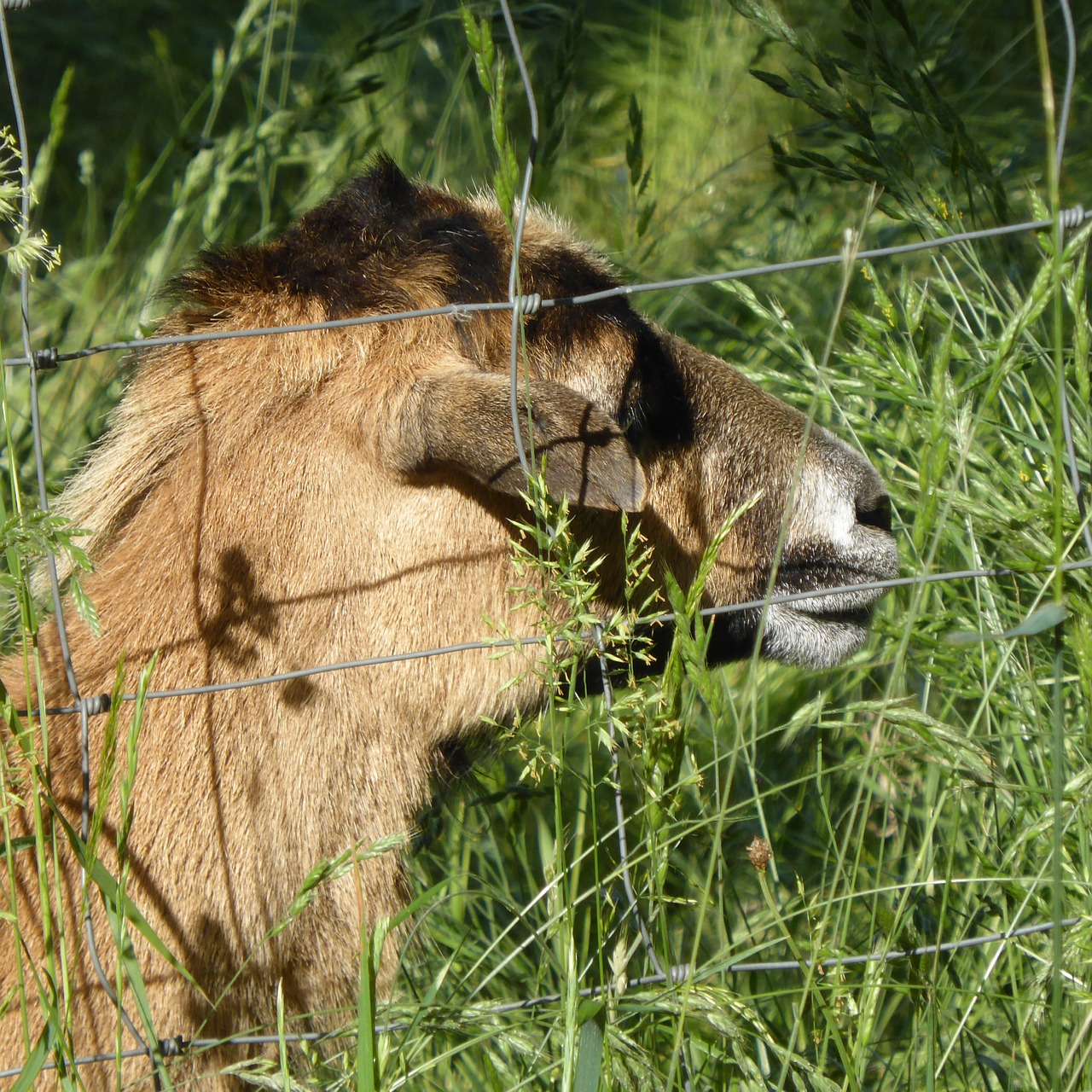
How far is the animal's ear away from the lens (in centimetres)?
198

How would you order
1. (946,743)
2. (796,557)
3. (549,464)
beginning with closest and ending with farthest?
(946,743)
(549,464)
(796,557)

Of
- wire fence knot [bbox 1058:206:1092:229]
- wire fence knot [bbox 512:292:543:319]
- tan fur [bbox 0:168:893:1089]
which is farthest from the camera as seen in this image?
tan fur [bbox 0:168:893:1089]

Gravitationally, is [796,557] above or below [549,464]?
below

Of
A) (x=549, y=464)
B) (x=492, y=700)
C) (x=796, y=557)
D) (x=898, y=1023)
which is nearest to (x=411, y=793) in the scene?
(x=492, y=700)

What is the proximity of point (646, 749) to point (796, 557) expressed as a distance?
1.08m

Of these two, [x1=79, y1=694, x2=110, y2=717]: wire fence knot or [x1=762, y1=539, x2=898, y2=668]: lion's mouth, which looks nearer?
[x1=79, y1=694, x2=110, y2=717]: wire fence knot

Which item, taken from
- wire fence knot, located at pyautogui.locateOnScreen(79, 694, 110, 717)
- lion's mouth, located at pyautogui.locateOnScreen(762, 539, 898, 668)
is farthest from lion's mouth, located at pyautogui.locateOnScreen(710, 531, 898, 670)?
wire fence knot, located at pyautogui.locateOnScreen(79, 694, 110, 717)

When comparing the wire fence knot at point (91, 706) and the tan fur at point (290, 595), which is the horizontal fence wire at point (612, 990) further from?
the wire fence knot at point (91, 706)

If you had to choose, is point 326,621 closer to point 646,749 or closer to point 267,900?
point 267,900

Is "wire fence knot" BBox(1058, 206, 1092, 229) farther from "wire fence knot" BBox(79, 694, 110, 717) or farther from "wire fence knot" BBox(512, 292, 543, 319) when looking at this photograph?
"wire fence knot" BBox(79, 694, 110, 717)

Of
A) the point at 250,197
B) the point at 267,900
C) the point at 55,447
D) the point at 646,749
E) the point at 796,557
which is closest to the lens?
the point at 646,749

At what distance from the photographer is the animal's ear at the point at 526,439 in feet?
6.51

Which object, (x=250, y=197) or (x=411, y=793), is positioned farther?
(x=250, y=197)

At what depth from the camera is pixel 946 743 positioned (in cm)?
173
